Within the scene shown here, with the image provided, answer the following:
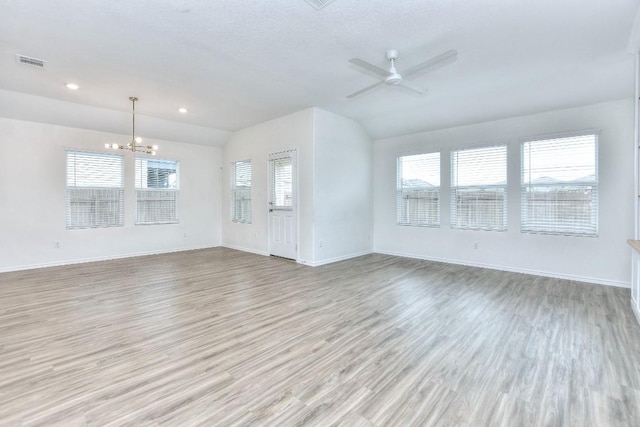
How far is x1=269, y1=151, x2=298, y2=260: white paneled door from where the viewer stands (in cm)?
598

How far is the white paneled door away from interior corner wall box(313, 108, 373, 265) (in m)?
0.58

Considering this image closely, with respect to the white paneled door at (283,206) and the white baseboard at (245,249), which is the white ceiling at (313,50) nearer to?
the white paneled door at (283,206)

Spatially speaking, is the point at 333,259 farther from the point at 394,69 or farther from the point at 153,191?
the point at 153,191

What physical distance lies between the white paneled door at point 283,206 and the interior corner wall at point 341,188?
58cm

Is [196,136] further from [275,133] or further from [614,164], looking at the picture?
[614,164]

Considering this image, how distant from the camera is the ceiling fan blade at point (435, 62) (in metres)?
2.92

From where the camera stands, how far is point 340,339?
8.66 feet

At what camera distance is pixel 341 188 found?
6.10 meters

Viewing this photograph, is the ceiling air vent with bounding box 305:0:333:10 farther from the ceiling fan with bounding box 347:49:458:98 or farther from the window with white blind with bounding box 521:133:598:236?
the window with white blind with bounding box 521:133:598:236

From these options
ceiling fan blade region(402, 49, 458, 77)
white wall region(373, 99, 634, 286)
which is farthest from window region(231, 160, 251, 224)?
ceiling fan blade region(402, 49, 458, 77)

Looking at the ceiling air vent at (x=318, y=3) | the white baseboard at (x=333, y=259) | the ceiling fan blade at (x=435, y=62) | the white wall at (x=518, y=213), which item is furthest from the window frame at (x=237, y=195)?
the ceiling air vent at (x=318, y=3)

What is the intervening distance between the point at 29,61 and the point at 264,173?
154 inches

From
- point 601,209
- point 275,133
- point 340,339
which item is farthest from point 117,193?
point 601,209

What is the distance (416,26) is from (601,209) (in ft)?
13.0
